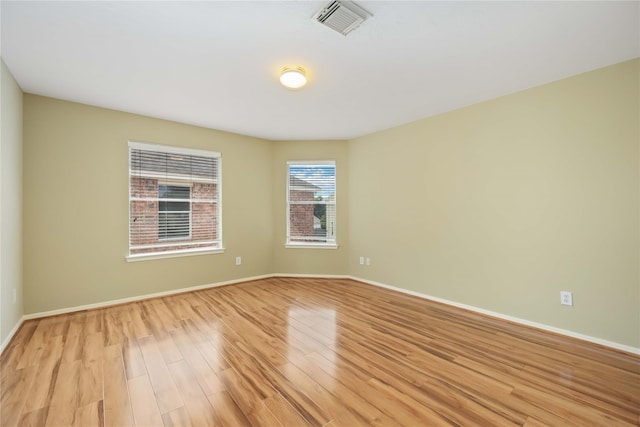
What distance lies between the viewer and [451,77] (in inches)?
104

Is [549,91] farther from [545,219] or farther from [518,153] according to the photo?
[545,219]

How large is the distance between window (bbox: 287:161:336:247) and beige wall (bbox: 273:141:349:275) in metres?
0.09

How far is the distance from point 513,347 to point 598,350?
723mm

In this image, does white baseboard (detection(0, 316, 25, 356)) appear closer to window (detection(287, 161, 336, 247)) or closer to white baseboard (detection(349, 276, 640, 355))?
window (detection(287, 161, 336, 247))

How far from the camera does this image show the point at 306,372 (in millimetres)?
2037

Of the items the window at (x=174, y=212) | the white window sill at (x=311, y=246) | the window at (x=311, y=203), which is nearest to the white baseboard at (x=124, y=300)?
the window at (x=174, y=212)

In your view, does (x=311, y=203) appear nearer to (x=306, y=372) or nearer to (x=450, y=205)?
(x=450, y=205)

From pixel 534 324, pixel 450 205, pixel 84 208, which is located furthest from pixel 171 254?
pixel 534 324

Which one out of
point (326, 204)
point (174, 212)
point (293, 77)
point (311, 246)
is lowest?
point (311, 246)

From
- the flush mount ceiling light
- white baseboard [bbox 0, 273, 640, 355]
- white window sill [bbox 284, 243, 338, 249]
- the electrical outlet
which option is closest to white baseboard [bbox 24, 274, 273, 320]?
white baseboard [bbox 0, 273, 640, 355]

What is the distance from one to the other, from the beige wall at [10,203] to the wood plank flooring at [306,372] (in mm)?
305

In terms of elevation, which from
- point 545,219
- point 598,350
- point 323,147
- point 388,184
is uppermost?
point 323,147

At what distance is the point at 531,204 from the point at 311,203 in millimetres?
3241

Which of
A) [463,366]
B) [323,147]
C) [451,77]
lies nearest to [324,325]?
[463,366]
